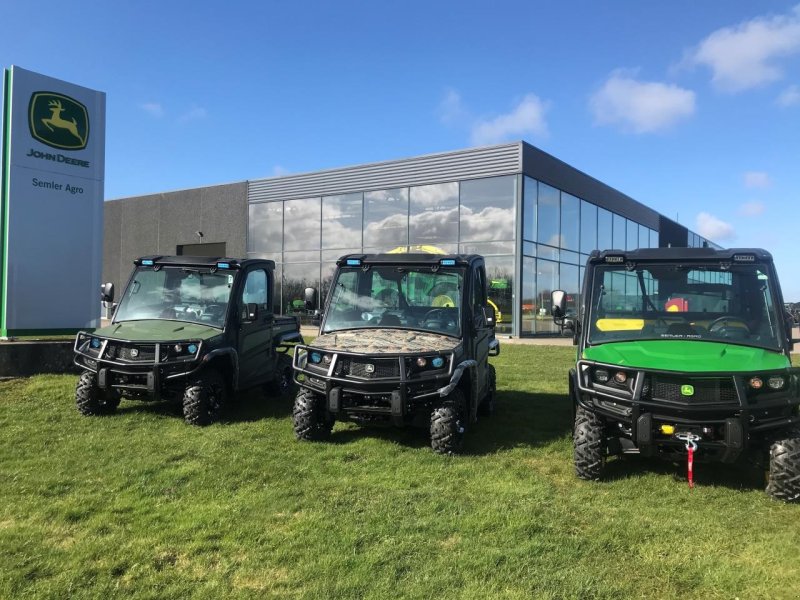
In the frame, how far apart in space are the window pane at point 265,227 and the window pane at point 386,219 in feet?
16.2

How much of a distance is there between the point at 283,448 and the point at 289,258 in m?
22.1

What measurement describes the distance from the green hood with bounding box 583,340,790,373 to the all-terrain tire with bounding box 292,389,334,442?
2.77 m

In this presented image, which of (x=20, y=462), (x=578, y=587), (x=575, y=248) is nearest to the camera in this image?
(x=578, y=587)

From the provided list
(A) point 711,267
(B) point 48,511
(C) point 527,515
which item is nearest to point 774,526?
(C) point 527,515

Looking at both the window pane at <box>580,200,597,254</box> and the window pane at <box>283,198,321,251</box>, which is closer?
the window pane at <box>283,198,321,251</box>

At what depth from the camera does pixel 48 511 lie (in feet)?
14.0

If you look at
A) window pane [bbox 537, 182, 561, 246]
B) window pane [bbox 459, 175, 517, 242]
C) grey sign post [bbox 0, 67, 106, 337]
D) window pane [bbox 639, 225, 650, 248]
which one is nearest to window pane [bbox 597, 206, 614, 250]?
window pane [bbox 639, 225, 650, 248]

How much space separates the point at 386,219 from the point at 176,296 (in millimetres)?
17070

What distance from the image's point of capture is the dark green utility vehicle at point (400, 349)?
576 centimetres

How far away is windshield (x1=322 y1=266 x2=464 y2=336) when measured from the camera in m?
6.64

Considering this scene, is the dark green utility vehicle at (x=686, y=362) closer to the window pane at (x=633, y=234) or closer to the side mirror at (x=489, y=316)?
the side mirror at (x=489, y=316)

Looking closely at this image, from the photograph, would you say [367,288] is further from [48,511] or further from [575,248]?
[575,248]

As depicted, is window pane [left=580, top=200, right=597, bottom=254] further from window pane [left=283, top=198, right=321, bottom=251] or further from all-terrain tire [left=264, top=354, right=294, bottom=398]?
all-terrain tire [left=264, top=354, right=294, bottom=398]

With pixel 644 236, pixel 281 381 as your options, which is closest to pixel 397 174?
pixel 281 381
